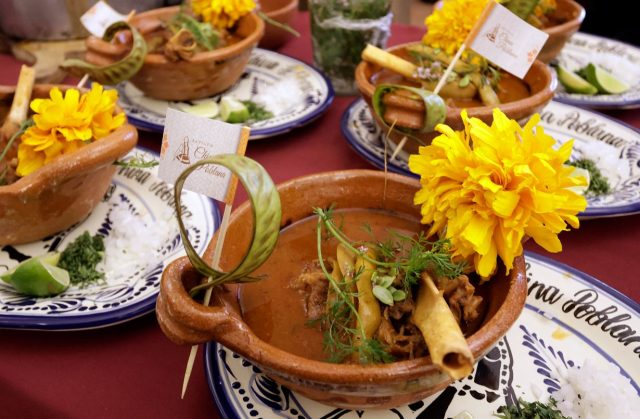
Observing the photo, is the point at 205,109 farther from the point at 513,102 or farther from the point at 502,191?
the point at 502,191

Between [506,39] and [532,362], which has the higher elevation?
[506,39]

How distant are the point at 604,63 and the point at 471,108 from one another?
0.92m

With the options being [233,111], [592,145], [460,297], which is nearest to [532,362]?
[460,297]

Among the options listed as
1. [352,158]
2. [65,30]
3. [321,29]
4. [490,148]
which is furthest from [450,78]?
[65,30]

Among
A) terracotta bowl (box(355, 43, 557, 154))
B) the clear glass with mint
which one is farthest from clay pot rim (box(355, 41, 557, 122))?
the clear glass with mint

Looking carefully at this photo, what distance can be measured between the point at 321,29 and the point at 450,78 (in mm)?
522

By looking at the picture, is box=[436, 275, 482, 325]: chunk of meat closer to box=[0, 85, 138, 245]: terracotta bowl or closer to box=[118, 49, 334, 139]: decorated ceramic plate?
box=[0, 85, 138, 245]: terracotta bowl

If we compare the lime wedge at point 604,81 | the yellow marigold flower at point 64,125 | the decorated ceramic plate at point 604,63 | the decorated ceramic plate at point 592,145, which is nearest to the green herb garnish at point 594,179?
the decorated ceramic plate at point 592,145

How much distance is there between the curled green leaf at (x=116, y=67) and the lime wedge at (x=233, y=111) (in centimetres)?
26

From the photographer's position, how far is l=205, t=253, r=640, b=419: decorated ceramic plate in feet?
2.55

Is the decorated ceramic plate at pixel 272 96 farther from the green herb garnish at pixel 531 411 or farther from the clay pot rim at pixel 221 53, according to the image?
the green herb garnish at pixel 531 411

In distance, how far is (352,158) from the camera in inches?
57.4

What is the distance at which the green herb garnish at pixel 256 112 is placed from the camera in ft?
5.20

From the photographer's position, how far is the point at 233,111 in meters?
1.54
